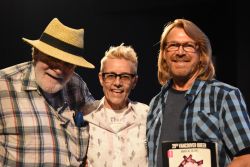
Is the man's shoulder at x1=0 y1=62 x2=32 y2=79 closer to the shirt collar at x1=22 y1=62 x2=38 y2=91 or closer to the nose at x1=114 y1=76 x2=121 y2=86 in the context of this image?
the shirt collar at x1=22 y1=62 x2=38 y2=91

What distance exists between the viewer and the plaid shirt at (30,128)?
6.82ft

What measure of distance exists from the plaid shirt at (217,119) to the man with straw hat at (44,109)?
0.45 meters

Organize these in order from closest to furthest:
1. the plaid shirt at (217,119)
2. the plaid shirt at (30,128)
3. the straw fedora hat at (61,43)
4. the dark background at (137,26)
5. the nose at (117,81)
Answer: the plaid shirt at (217,119) < the plaid shirt at (30,128) < the straw fedora hat at (61,43) < the nose at (117,81) < the dark background at (137,26)

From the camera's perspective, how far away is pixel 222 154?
76.5 inches

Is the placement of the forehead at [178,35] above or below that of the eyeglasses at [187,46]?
above

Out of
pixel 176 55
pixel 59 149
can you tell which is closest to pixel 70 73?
pixel 59 149

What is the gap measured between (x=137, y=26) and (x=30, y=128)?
2118mm

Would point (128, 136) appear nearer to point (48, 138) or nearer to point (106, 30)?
point (48, 138)

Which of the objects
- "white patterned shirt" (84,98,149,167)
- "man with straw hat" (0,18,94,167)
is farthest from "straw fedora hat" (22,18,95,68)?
"white patterned shirt" (84,98,149,167)

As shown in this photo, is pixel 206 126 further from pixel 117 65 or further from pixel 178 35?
pixel 117 65

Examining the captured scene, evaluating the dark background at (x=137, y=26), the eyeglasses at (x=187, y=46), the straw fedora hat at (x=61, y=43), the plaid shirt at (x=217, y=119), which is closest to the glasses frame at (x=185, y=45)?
the eyeglasses at (x=187, y=46)

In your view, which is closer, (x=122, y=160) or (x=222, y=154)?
(x=222, y=154)

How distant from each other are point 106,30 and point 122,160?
1.91 metres

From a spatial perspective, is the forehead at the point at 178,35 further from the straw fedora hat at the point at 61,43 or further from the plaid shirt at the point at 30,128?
the plaid shirt at the point at 30,128
